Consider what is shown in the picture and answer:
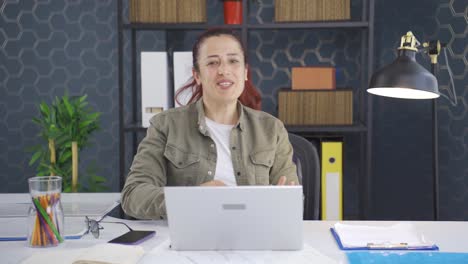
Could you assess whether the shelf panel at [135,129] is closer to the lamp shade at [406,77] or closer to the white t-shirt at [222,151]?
the white t-shirt at [222,151]

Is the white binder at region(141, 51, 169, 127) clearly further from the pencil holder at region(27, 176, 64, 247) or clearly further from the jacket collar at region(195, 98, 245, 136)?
the pencil holder at region(27, 176, 64, 247)

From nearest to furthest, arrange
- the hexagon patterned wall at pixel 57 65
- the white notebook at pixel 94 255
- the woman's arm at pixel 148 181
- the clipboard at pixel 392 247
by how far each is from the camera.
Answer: the white notebook at pixel 94 255 < the clipboard at pixel 392 247 < the woman's arm at pixel 148 181 < the hexagon patterned wall at pixel 57 65

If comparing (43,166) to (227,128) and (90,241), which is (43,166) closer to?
(227,128)

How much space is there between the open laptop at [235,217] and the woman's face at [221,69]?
27.2 inches

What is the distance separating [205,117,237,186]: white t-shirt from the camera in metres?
1.98

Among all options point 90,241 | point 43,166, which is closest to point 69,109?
point 43,166

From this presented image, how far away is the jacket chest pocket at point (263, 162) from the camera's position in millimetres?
1997

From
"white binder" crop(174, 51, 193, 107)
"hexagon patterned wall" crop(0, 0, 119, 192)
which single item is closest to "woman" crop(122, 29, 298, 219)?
"white binder" crop(174, 51, 193, 107)

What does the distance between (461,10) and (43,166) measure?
2142mm

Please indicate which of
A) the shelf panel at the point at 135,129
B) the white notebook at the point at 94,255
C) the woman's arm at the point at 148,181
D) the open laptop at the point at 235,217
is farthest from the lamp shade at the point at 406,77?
the shelf panel at the point at 135,129

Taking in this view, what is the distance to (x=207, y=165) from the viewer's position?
197 centimetres

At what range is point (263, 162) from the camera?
2008mm

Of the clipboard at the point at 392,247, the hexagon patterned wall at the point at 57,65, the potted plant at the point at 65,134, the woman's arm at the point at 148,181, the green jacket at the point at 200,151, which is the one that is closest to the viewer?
the clipboard at the point at 392,247

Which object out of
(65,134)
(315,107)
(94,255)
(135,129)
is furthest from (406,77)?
(65,134)
